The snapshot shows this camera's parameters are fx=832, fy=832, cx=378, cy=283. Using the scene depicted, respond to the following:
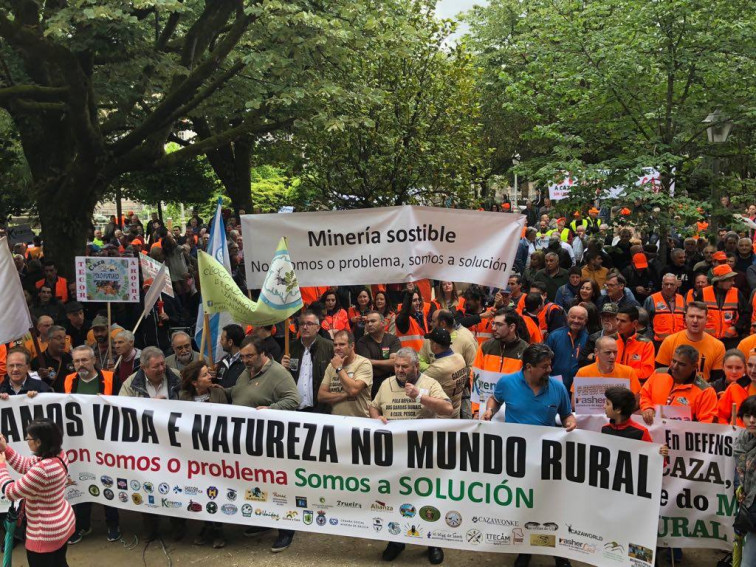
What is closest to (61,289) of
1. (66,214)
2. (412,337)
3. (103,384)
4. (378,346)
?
(66,214)

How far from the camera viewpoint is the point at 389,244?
29.4 ft

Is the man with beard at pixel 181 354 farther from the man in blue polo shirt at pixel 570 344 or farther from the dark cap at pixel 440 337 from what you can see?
the man in blue polo shirt at pixel 570 344

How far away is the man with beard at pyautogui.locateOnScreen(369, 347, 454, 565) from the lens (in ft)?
22.6

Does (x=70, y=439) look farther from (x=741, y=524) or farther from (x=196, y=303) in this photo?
(x=196, y=303)

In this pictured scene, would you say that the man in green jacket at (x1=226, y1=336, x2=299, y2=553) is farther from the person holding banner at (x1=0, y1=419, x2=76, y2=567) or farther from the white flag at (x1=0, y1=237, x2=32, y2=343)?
the white flag at (x1=0, y1=237, x2=32, y2=343)

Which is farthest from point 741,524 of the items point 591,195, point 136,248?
point 136,248

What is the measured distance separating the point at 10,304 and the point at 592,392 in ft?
18.7

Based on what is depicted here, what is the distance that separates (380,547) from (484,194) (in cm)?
1796

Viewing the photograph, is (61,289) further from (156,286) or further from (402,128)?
(402,128)

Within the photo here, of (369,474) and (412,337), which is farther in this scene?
(412,337)

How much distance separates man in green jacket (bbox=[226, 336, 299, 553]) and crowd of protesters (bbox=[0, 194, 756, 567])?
0.04 feet

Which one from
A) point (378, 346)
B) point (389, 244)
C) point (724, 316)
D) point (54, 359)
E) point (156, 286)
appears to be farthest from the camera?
point (724, 316)

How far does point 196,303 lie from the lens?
14164 millimetres

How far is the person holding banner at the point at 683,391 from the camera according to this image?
661 cm
